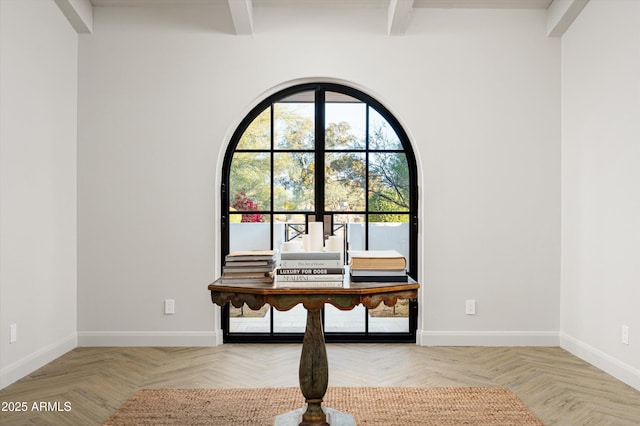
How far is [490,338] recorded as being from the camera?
414 centimetres

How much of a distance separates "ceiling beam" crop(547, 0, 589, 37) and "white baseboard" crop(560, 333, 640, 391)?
266 centimetres

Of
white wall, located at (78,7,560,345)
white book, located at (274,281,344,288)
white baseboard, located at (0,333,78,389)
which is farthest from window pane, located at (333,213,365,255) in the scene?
white baseboard, located at (0,333,78,389)

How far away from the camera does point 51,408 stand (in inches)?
112

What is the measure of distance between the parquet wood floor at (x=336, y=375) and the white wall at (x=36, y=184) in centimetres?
29

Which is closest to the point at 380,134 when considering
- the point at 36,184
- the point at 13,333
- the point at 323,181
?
the point at 323,181

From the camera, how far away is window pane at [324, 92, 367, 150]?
4.32 m

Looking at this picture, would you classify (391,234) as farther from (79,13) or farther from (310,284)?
(79,13)

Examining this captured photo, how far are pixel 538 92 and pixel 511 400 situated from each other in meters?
2.68

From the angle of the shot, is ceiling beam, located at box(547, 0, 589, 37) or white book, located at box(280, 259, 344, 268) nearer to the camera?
white book, located at box(280, 259, 344, 268)

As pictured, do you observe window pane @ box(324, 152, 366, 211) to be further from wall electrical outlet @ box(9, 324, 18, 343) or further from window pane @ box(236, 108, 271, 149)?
wall electrical outlet @ box(9, 324, 18, 343)

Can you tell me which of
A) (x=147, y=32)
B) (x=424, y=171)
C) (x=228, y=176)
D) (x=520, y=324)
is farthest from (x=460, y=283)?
(x=147, y=32)

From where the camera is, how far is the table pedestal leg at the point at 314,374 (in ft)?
7.72

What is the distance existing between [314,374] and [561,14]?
3.59m

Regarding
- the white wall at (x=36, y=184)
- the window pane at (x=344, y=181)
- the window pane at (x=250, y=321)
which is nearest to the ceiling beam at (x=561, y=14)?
the window pane at (x=344, y=181)
